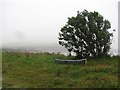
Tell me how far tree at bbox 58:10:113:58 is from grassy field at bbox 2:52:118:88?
1644 mm

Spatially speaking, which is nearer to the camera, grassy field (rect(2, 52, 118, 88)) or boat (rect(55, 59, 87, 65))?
grassy field (rect(2, 52, 118, 88))

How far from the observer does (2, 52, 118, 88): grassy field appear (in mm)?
17636

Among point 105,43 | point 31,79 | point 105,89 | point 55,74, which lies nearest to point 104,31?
point 105,43

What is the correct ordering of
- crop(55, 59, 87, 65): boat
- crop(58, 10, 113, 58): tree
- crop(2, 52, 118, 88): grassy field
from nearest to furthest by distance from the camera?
crop(2, 52, 118, 88): grassy field → crop(55, 59, 87, 65): boat → crop(58, 10, 113, 58): tree

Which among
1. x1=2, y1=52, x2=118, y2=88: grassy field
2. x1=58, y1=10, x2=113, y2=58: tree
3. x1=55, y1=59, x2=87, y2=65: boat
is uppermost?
x1=58, y1=10, x2=113, y2=58: tree

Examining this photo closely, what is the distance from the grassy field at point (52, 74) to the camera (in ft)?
57.9

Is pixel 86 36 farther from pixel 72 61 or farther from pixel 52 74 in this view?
pixel 52 74

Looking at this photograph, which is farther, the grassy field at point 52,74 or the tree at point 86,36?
the tree at point 86,36

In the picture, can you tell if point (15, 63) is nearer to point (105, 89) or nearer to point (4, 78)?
point (4, 78)

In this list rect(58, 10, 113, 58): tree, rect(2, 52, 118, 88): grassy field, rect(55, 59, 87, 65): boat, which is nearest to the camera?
rect(2, 52, 118, 88): grassy field

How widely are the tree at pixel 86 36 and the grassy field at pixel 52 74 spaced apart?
64.7 inches

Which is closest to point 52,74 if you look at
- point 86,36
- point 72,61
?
point 72,61

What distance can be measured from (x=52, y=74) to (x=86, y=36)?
8.68 meters

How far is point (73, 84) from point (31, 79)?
10.1 ft
